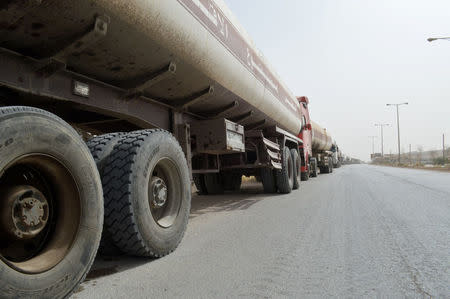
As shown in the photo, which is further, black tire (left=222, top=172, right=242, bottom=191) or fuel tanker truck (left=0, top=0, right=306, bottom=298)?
black tire (left=222, top=172, right=242, bottom=191)

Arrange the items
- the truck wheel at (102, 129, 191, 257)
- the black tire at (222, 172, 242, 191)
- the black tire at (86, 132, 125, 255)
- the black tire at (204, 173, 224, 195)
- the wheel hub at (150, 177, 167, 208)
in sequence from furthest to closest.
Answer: the black tire at (222, 172, 242, 191)
the black tire at (204, 173, 224, 195)
the wheel hub at (150, 177, 167, 208)
the black tire at (86, 132, 125, 255)
the truck wheel at (102, 129, 191, 257)

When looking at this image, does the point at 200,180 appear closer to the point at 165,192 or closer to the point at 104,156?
the point at 165,192

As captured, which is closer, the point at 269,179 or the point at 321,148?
the point at 269,179

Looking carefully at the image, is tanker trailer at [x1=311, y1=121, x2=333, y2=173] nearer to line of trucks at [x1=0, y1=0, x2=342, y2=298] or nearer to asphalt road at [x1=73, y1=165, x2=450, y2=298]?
asphalt road at [x1=73, y1=165, x2=450, y2=298]

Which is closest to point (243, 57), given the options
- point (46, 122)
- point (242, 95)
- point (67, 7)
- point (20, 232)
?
point (242, 95)

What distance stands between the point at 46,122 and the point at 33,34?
2.52 ft

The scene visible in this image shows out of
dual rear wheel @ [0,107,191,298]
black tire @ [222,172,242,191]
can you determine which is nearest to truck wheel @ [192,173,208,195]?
black tire @ [222,172,242,191]

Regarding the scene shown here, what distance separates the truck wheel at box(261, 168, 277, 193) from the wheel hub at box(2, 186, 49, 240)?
21.2 ft

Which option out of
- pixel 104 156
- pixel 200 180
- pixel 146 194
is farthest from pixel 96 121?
pixel 200 180

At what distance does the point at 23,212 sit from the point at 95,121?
6.99ft

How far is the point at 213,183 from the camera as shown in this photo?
8.16m

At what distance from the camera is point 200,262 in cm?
264

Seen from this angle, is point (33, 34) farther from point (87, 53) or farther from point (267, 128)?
point (267, 128)

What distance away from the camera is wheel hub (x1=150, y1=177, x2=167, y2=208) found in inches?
114
